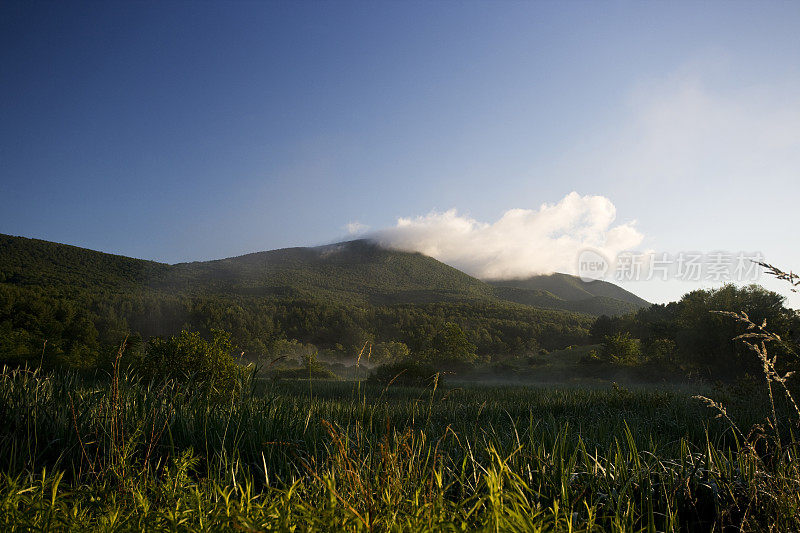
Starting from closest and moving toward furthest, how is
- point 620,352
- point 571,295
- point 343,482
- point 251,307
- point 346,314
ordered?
point 343,482 → point 620,352 → point 251,307 → point 346,314 → point 571,295

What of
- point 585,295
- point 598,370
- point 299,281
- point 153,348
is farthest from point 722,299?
point 585,295

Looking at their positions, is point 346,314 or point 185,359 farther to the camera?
point 346,314

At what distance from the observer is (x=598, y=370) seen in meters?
29.4

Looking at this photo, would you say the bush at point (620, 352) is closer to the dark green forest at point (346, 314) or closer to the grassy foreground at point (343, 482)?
the dark green forest at point (346, 314)

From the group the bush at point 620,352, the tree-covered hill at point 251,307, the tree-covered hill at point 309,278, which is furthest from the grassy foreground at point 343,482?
the tree-covered hill at point 309,278

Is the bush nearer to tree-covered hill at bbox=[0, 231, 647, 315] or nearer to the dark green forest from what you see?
the dark green forest

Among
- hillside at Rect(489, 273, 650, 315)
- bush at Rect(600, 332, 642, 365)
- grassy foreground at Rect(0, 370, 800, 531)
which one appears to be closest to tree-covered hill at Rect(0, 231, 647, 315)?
hillside at Rect(489, 273, 650, 315)

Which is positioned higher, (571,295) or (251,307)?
(571,295)

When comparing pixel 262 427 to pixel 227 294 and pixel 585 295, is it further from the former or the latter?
pixel 585 295

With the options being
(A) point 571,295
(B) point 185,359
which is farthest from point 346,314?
(A) point 571,295

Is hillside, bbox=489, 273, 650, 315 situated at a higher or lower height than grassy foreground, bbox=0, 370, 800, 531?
higher

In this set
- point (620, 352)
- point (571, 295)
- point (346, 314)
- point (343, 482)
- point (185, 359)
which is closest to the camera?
point (343, 482)

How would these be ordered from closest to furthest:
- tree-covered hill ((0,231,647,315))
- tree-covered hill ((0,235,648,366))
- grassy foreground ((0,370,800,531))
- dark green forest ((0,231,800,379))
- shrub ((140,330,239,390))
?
grassy foreground ((0,370,800,531))
shrub ((140,330,239,390))
dark green forest ((0,231,800,379))
tree-covered hill ((0,235,648,366))
tree-covered hill ((0,231,647,315))

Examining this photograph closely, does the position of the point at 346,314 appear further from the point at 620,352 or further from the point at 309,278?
the point at 620,352
